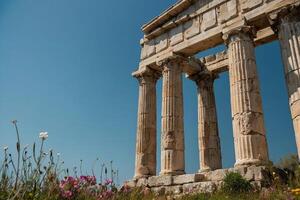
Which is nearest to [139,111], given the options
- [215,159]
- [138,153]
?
[138,153]

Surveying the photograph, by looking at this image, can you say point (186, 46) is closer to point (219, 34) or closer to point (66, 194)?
point (219, 34)

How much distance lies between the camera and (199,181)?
48.8ft

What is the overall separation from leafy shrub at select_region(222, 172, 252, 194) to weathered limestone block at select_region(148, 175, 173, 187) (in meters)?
3.99

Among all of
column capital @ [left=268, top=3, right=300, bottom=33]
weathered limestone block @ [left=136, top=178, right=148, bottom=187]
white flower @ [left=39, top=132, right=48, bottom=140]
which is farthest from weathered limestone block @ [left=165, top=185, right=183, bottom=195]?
white flower @ [left=39, top=132, right=48, bottom=140]

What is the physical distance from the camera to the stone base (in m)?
12.7

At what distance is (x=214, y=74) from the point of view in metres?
22.4

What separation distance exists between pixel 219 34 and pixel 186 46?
232 cm

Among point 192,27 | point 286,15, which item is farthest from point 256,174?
point 192,27

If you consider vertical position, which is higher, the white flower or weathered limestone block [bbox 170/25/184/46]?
weathered limestone block [bbox 170/25/184/46]

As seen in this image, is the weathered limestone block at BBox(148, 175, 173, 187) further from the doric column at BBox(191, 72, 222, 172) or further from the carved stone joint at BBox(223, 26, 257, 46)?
the carved stone joint at BBox(223, 26, 257, 46)

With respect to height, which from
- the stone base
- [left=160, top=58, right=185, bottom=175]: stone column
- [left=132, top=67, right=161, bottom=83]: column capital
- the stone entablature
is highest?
the stone entablature

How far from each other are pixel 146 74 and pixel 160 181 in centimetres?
777

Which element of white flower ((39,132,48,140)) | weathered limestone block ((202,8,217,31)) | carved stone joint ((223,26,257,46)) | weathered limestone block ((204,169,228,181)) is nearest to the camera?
white flower ((39,132,48,140))

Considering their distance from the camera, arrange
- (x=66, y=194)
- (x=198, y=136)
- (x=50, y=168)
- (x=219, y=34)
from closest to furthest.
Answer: (x=50, y=168) → (x=66, y=194) → (x=219, y=34) → (x=198, y=136)
